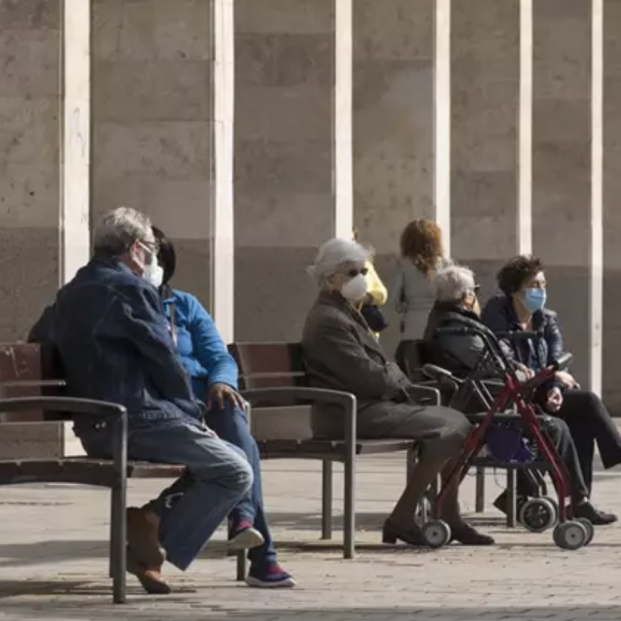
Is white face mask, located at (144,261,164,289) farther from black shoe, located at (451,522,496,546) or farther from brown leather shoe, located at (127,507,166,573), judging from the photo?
black shoe, located at (451,522,496,546)

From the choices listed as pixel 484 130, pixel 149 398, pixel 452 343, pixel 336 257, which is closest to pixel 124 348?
pixel 149 398

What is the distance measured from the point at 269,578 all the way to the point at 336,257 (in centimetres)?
205

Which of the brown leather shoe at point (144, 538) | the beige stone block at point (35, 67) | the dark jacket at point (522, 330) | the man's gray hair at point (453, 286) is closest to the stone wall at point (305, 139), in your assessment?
the beige stone block at point (35, 67)

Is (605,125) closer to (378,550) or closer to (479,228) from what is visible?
(479,228)

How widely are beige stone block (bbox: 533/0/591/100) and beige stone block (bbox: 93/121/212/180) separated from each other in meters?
10.2

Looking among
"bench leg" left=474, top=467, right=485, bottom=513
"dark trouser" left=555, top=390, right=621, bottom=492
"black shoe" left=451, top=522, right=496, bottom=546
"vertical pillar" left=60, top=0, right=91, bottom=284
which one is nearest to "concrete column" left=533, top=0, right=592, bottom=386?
"vertical pillar" left=60, top=0, right=91, bottom=284

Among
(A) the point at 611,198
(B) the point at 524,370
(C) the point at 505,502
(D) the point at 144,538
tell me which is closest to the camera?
(D) the point at 144,538

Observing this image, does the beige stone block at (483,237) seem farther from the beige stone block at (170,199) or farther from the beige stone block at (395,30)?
the beige stone block at (170,199)

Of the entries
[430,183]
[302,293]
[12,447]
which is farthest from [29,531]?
[430,183]

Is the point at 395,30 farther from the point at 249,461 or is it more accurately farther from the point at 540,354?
the point at 249,461

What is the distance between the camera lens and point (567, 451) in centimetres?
1391

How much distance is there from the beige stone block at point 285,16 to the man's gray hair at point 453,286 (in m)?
7.55

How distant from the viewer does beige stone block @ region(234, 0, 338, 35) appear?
21.8 metres

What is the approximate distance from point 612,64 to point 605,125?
627 mm
